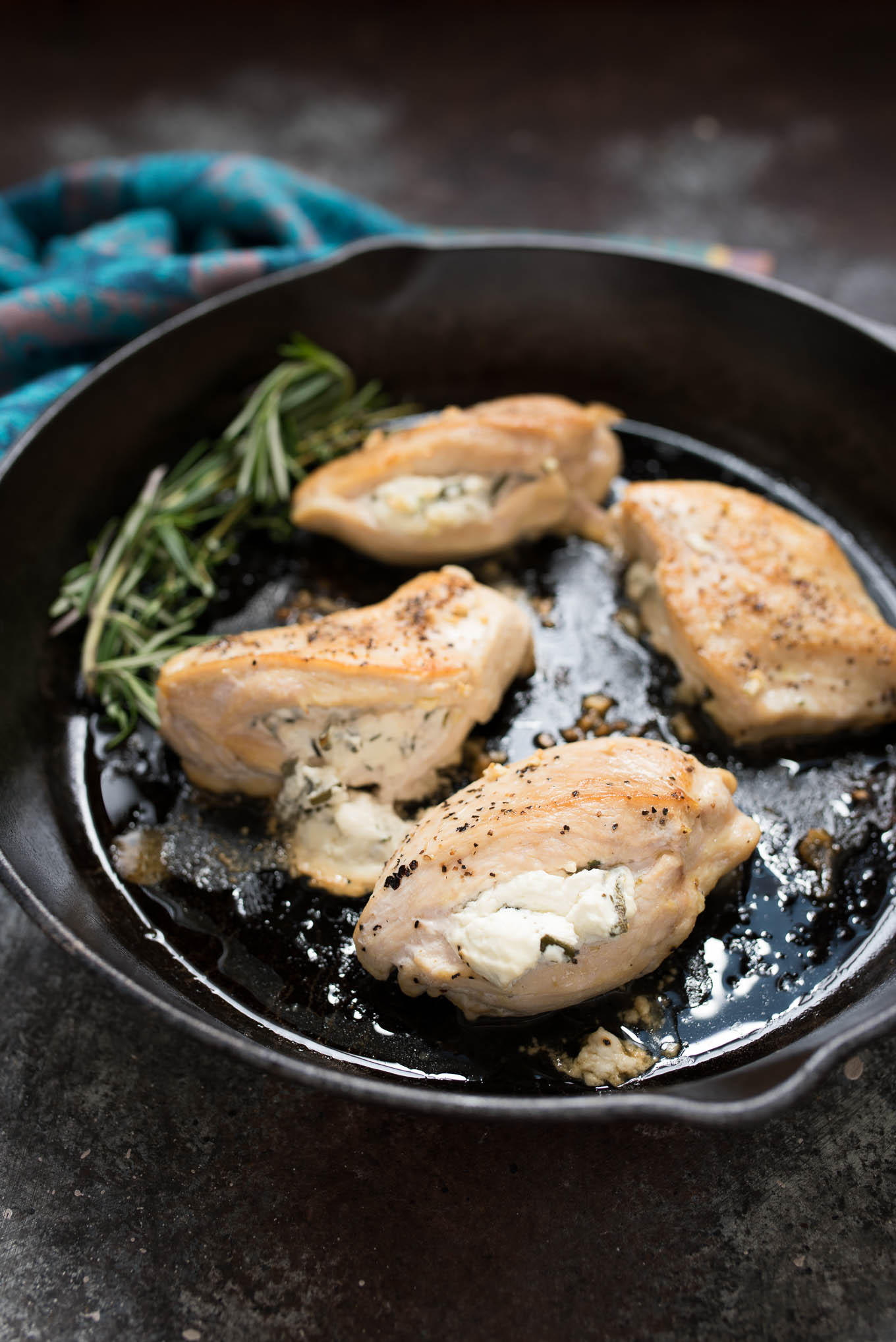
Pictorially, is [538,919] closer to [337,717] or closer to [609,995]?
[609,995]

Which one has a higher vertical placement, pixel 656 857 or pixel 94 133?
pixel 94 133

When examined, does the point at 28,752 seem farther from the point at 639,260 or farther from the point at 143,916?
the point at 639,260

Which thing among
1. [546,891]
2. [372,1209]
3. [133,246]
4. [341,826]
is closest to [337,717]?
[341,826]

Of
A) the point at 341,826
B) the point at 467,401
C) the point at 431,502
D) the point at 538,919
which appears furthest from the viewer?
the point at 467,401

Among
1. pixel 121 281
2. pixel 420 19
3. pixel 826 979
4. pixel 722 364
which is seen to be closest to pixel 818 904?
pixel 826 979

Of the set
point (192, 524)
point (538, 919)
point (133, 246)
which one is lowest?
point (538, 919)
